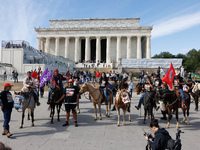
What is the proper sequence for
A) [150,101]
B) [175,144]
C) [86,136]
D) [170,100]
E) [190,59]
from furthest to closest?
[190,59], [150,101], [170,100], [86,136], [175,144]

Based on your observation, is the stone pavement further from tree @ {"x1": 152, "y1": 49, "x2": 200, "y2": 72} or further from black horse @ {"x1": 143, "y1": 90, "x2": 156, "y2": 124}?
tree @ {"x1": 152, "y1": 49, "x2": 200, "y2": 72}

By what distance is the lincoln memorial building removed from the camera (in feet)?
186

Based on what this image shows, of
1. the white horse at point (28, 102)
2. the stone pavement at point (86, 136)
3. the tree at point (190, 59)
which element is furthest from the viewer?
the tree at point (190, 59)

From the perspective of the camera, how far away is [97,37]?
57.7m

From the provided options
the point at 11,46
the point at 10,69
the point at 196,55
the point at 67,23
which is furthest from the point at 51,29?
the point at 196,55

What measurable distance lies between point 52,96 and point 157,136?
6106 mm

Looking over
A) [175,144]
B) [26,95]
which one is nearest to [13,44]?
[26,95]

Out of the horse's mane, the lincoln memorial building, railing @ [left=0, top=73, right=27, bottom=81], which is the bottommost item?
the horse's mane

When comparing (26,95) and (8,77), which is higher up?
(8,77)

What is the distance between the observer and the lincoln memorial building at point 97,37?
56812 mm

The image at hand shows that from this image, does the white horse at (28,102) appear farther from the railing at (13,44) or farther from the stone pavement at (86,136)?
the railing at (13,44)

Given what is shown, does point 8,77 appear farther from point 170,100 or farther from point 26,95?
point 170,100

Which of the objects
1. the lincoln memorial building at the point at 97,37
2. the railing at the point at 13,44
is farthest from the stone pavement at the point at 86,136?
the lincoln memorial building at the point at 97,37

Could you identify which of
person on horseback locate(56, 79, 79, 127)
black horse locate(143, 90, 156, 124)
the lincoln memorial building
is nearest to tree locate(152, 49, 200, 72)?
the lincoln memorial building
